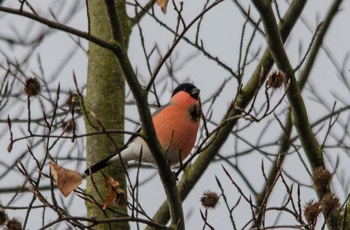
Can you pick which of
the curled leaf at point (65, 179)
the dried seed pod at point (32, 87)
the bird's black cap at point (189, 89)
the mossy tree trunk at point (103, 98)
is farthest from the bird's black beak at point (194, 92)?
the curled leaf at point (65, 179)

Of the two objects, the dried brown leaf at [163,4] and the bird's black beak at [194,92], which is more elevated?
the bird's black beak at [194,92]

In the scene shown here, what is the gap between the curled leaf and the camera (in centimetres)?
317

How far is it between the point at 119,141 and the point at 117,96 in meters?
0.30

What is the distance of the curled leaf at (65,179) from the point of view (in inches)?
125

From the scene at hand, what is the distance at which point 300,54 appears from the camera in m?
5.55

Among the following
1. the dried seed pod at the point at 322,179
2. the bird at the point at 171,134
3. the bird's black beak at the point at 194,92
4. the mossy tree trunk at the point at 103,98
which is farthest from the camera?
the bird's black beak at the point at 194,92

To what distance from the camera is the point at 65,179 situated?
10.5 ft

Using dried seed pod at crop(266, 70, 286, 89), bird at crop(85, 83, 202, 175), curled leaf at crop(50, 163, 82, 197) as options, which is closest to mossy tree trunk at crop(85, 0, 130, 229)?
bird at crop(85, 83, 202, 175)

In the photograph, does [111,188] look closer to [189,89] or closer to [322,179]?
[322,179]

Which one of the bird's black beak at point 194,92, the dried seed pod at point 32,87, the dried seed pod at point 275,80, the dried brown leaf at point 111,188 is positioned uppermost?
the bird's black beak at point 194,92

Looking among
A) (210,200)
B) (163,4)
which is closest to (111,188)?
(210,200)

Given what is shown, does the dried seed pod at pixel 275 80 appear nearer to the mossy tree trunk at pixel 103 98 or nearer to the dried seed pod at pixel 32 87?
the dried seed pod at pixel 32 87

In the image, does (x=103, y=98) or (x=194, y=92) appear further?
(x=194, y=92)

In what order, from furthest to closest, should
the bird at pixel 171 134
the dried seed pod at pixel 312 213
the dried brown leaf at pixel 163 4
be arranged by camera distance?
1. the bird at pixel 171 134
2. the dried brown leaf at pixel 163 4
3. the dried seed pod at pixel 312 213
